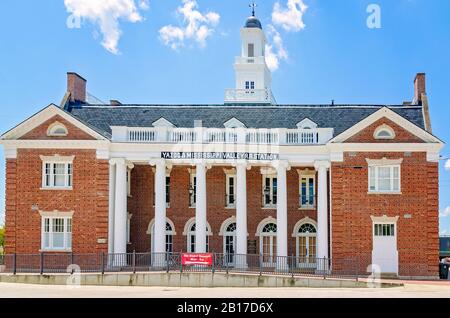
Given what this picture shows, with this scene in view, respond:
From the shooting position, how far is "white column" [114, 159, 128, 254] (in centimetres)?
4141

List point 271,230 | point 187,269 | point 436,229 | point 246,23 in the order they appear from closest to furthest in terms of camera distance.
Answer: point 187,269 < point 436,229 < point 271,230 < point 246,23

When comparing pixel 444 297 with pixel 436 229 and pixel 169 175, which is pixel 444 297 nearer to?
A: pixel 436 229

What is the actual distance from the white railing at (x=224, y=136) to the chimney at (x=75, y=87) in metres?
6.29

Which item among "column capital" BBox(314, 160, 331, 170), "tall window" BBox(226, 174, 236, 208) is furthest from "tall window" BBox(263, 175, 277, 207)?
"column capital" BBox(314, 160, 331, 170)

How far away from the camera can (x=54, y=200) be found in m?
41.6

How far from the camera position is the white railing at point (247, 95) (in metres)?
68.8

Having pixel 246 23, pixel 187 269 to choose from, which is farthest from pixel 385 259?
pixel 246 23

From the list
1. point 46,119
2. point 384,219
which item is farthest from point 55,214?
point 384,219

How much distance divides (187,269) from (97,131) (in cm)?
926

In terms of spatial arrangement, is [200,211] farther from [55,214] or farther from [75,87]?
[75,87]

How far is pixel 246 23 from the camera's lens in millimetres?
71500

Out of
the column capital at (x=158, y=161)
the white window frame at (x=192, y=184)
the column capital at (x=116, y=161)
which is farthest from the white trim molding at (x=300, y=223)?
the column capital at (x=116, y=161)

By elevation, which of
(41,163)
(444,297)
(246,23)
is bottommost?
(444,297)

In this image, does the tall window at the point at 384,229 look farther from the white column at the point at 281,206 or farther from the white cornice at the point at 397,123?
the white cornice at the point at 397,123
